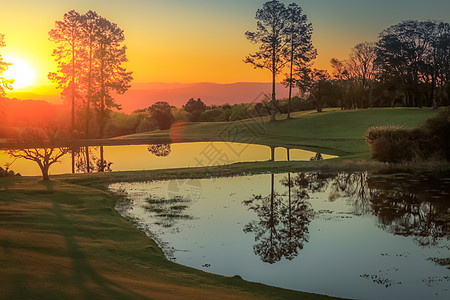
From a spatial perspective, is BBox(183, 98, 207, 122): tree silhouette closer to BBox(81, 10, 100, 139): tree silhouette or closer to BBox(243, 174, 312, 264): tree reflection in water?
BBox(81, 10, 100, 139): tree silhouette

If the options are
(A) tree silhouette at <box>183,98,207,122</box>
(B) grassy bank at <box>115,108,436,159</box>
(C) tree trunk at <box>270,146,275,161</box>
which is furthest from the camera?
(A) tree silhouette at <box>183,98,207,122</box>

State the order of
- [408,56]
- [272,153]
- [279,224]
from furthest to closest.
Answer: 1. [408,56]
2. [272,153]
3. [279,224]

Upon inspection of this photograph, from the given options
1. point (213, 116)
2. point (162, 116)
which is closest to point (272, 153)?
point (162, 116)

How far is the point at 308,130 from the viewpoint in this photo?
69.5 metres

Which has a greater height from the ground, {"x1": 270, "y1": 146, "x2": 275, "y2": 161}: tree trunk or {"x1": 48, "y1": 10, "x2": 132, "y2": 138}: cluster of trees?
{"x1": 48, "y1": 10, "x2": 132, "y2": 138}: cluster of trees

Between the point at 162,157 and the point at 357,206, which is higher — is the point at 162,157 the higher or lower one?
the higher one

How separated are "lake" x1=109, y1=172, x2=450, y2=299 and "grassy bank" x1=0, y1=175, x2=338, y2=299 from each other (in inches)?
46.4

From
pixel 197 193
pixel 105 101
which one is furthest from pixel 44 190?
pixel 105 101

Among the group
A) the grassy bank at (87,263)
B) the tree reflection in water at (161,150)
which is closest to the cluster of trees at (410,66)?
the tree reflection in water at (161,150)

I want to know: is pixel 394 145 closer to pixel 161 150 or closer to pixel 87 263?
pixel 161 150

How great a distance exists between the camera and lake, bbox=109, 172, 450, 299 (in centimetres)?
1382

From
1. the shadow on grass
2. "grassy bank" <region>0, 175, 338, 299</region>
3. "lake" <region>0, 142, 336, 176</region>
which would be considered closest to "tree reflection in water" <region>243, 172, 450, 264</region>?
"grassy bank" <region>0, 175, 338, 299</region>

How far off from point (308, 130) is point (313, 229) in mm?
51532

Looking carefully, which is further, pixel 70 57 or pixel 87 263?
pixel 70 57
